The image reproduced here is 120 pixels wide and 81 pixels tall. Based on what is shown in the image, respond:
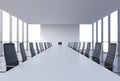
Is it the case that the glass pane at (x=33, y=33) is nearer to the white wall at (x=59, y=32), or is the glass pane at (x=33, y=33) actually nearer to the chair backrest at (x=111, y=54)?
the white wall at (x=59, y=32)

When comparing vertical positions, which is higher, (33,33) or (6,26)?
(6,26)

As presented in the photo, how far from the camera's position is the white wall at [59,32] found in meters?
16.1

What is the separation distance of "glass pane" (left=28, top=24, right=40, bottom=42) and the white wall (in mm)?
460

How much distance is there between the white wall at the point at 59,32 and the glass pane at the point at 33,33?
460mm

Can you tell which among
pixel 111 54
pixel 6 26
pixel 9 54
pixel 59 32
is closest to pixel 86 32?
pixel 59 32

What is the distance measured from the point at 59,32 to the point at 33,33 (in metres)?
2.23

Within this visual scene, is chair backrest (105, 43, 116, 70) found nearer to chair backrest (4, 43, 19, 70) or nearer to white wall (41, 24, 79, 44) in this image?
chair backrest (4, 43, 19, 70)

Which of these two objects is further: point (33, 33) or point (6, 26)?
point (33, 33)

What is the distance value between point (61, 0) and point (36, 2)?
3.34 feet

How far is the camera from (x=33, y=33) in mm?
16188

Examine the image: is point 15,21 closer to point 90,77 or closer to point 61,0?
point 61,0

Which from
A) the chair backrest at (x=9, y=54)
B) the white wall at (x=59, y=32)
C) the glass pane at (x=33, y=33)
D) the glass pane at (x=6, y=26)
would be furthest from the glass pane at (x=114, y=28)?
the glass pane at (x=33, y=33)

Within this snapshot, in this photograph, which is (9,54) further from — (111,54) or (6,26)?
(6,26)

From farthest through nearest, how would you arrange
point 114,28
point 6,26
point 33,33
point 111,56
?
point 33,33 < point 6,26 < point 114,28 < point 111,56
